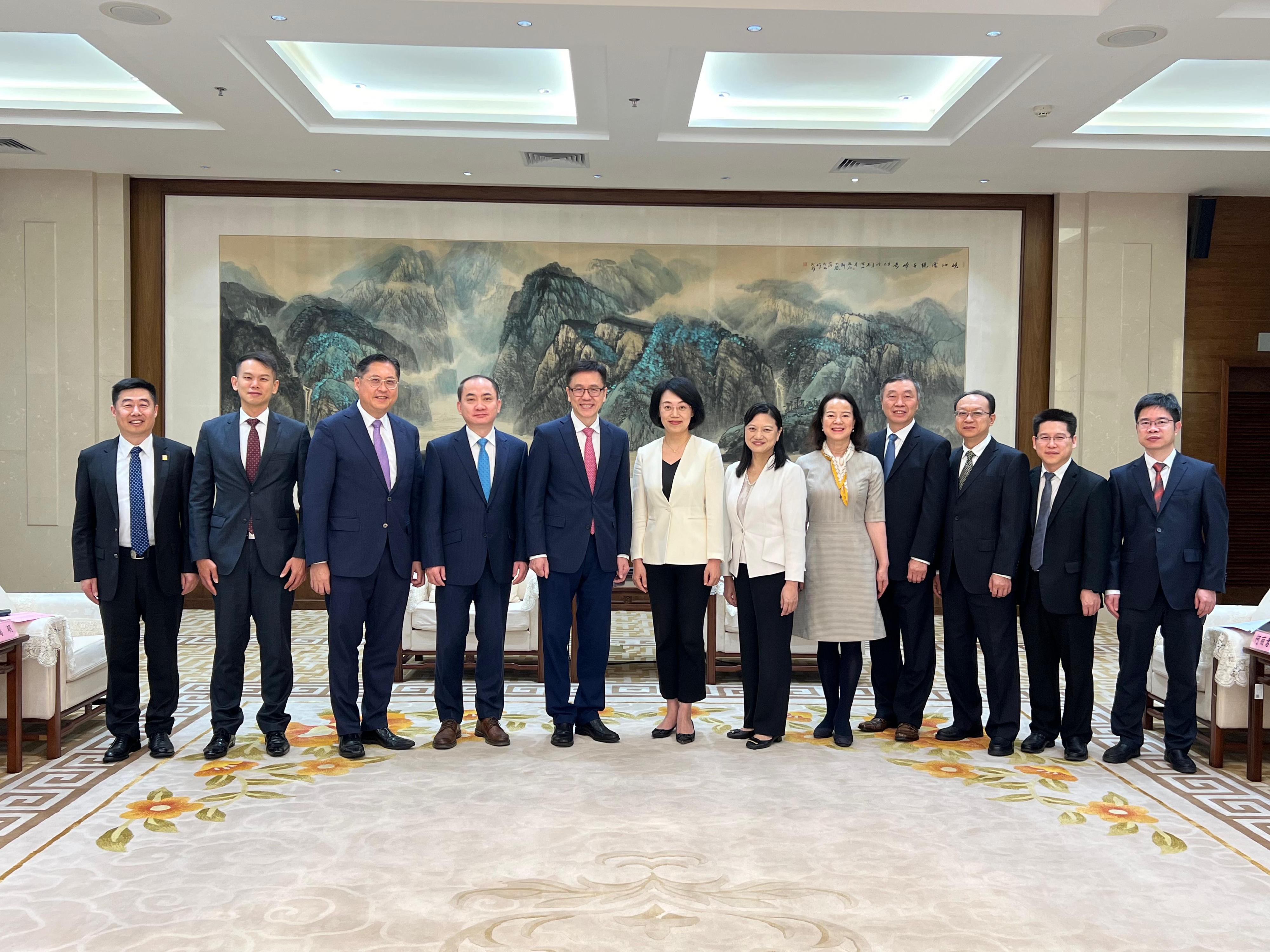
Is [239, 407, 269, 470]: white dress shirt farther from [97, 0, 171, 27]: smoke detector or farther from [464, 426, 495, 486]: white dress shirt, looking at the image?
[97, 0, 171, 27]: smoke detector

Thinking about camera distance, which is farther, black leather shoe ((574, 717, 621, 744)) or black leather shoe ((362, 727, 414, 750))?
black leather shoe ((574, 717, 621, 744))

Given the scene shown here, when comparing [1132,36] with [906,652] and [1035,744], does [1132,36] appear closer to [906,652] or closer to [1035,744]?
[906,652]

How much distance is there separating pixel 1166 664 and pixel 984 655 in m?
0.86

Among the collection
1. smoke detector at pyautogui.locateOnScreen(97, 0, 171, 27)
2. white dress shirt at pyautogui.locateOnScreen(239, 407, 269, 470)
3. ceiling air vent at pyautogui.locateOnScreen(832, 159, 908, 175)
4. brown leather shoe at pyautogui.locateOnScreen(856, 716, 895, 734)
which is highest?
smoke detector at pyautogui.locateOnScreen(97, 0, 171, 27)

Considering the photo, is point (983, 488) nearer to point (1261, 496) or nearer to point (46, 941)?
point (46, 941)

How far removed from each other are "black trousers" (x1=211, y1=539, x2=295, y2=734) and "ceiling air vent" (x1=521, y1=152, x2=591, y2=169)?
16.5 feet

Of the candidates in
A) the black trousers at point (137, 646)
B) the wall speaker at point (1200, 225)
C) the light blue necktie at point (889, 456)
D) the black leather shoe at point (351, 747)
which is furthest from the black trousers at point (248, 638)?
the wall speaker at point (1200, 225)

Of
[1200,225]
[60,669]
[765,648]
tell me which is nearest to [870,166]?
[1200,225]

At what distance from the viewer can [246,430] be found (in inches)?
178

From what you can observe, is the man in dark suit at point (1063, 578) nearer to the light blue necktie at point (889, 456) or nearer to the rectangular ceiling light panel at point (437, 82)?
the light blue necktie at point (889, 456)

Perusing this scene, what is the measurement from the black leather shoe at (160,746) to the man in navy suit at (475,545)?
4.16 ft

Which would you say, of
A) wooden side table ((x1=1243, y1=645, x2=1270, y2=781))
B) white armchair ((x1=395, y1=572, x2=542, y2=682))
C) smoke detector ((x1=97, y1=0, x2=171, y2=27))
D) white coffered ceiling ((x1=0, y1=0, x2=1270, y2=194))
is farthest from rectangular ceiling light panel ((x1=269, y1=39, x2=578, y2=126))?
wooden side table ((x1=1243, y1=645, x2=1270, y2=781))

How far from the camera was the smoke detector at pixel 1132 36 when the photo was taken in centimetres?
570

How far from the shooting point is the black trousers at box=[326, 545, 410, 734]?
4531mm
